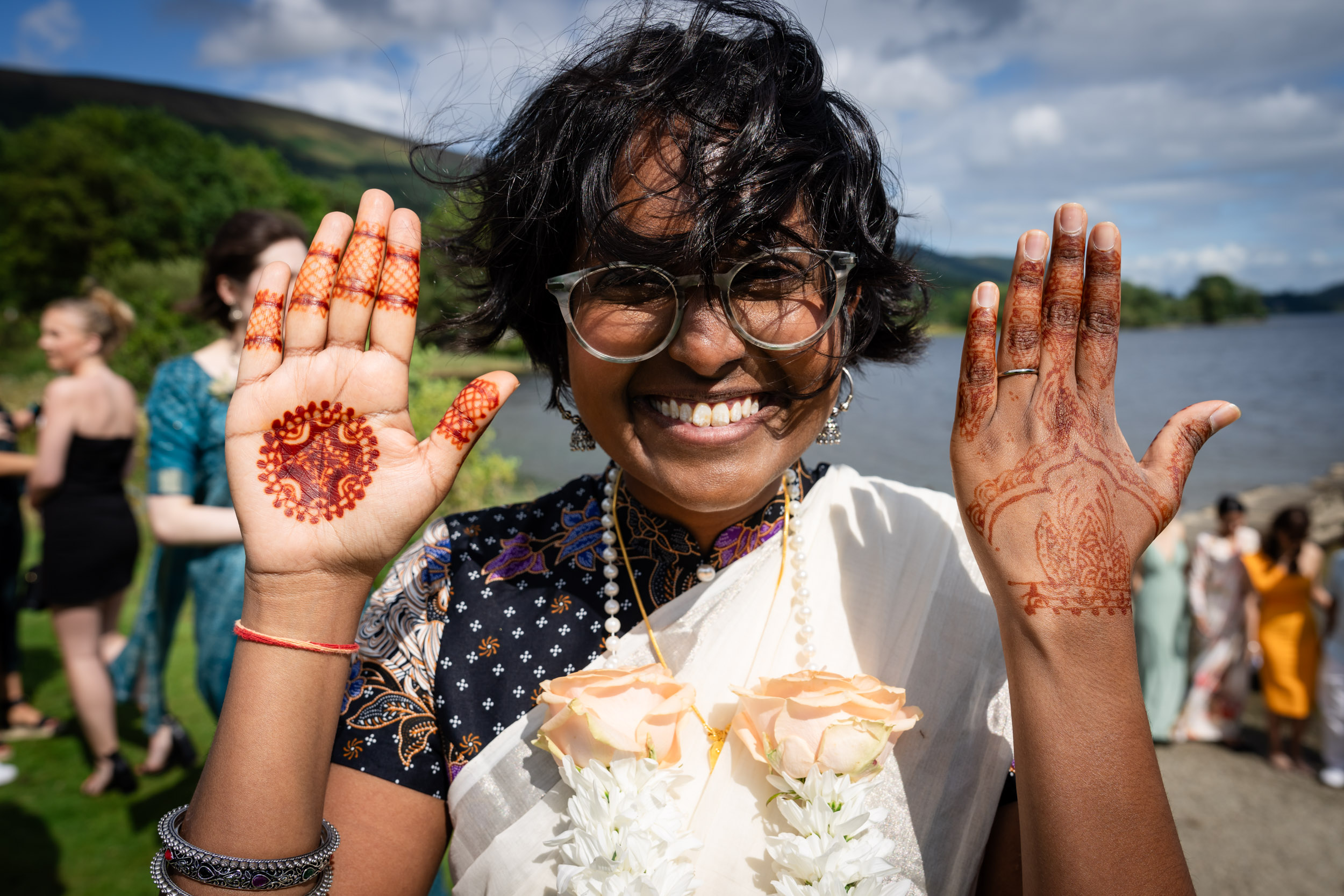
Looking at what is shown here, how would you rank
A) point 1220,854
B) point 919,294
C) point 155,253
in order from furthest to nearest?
point 155,253 → point 1220,854 → point 919,294

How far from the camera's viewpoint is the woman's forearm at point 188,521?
127 inches

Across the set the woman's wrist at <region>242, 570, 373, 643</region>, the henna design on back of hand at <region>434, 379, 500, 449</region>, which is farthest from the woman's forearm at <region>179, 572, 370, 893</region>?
the henna design on back of hand at <region>434, 379, 500, 449</region>

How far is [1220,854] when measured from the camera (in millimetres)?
5195

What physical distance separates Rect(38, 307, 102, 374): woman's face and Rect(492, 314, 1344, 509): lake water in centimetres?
309

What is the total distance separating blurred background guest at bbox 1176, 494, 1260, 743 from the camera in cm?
671

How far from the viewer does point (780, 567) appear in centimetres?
172

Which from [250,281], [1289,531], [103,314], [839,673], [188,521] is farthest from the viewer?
[1289,531]

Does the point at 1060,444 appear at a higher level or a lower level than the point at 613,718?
higher

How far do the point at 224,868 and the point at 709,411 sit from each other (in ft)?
3.43

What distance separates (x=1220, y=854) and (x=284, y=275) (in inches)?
253

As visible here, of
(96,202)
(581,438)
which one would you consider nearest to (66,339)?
(581,438)

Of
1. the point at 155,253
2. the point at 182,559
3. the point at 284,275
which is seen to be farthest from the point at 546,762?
the point at 155,253

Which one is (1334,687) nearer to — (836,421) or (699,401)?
(836,421)

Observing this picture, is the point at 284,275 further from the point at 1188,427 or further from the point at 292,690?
the point at 1188,427
